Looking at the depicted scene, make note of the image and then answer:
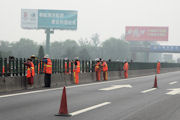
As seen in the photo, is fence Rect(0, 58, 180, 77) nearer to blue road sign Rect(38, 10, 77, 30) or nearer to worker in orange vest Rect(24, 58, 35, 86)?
worker in orange vest Rect(24, 58, 35, 86)

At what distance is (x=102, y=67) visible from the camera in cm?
2703

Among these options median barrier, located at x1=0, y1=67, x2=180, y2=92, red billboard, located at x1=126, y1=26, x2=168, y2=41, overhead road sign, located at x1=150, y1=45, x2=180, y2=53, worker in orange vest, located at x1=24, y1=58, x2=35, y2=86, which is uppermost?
red billboard, located at x1=126, y1=26, x2=168, y2=41

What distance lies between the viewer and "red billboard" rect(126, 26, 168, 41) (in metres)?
92.6

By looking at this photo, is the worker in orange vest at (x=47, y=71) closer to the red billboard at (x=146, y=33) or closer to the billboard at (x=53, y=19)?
the billboard at (x=53, y=19)

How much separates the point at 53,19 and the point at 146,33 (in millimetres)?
29110

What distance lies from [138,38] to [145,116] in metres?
88.8

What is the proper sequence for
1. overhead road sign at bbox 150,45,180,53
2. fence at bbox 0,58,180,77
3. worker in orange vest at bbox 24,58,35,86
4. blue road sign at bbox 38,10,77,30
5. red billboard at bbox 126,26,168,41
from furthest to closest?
overhead road sign at bbox 150,45,180,53 < red billboard at bbox 126,26,168,41 < blue road sign at bbox 38,10,77,30 < worker in orange vest at bbox 24,58,35,86 < fence at bbox 0,58,180,77

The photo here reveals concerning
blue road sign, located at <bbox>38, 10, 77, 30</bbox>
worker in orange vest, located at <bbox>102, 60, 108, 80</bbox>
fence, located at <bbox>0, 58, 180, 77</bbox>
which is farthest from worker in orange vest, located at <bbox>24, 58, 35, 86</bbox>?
blue road sign, located at <bbox>38, 10, 77, 30</bbox>

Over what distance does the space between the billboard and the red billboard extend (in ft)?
83.0

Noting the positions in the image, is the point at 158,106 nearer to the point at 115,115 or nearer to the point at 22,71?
the point at 115,115

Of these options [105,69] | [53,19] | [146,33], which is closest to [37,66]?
[105,69]

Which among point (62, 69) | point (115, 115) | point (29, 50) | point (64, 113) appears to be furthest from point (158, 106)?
point (29, 50)

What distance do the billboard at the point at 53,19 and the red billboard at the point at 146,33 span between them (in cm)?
2530

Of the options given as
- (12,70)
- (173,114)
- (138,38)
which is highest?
(138,38)
